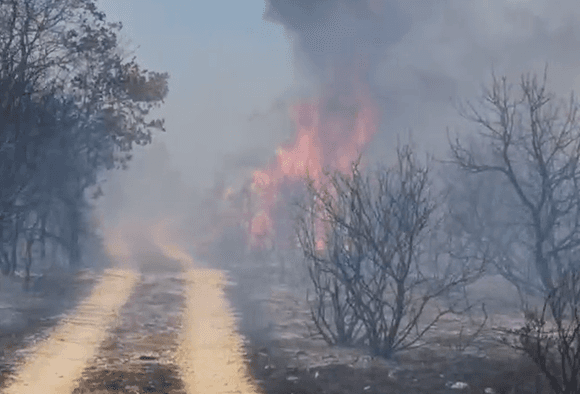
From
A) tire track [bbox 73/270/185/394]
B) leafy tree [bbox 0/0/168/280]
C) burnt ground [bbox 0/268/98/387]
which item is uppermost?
leafy tree [bbox 0/0/168/280]

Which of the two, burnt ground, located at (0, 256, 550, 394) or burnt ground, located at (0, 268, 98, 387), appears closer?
burnt ground, located at (0, 256, 550, 394)

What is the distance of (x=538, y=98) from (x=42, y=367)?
15.4m

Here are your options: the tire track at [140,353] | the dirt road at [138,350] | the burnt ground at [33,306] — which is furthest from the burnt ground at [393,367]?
the burnt ground at [33,306]

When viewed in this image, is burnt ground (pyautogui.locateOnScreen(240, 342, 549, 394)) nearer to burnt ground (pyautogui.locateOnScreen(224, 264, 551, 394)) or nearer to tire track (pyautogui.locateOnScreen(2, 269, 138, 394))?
burnt ground (pyautogui.locateOnScreen(224, 264, 551, 394))

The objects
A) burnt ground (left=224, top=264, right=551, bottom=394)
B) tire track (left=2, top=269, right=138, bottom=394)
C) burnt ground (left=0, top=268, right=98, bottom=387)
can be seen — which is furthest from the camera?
burnt ground (left=0, top=268, right=98, bottom=387)

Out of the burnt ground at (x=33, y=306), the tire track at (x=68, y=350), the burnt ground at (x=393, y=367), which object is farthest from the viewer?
the burnt ground at (x=33, y=306)

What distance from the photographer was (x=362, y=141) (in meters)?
46.1

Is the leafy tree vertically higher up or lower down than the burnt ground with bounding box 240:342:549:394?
higher up

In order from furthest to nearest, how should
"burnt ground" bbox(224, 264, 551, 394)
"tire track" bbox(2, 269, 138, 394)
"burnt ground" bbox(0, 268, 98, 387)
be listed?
"burnt ground" bbox(0, 268, 98, 387) < "burnt ground" bbox(224, 264, 551, 394) < "tire track" bbox(2, 269, 138, 394)

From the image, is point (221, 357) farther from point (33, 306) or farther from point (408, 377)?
point (33, 306)

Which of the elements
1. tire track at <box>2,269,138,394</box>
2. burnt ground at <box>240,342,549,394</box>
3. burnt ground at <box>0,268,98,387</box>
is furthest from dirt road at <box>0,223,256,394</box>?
burnt ground at <box>240,342,549,394</box>

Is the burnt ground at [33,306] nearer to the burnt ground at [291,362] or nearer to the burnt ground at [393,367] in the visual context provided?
the burnt ground at [291,362]

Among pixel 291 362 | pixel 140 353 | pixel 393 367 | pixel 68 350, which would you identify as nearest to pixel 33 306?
pixel 68 350

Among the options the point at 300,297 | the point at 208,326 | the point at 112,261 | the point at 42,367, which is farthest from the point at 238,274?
the point at 42,367
